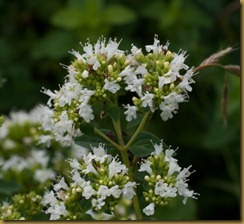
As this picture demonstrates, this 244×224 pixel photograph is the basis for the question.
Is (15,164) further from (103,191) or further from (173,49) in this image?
(173,49)

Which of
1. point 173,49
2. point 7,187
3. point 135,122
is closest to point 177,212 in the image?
point 173,49

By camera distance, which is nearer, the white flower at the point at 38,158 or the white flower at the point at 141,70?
the white flower at the point at 141,70

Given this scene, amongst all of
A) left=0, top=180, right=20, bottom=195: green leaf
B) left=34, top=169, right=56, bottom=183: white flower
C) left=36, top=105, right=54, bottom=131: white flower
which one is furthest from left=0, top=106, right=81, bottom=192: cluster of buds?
left=36, top=105, right=54, bottom=131: white flower

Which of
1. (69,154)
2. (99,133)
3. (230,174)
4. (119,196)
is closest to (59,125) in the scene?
(99,133)

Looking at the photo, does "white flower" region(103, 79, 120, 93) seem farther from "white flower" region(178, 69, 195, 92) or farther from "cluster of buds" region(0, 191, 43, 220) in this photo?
"cluster of buds" region(0, 191, 43, 220)

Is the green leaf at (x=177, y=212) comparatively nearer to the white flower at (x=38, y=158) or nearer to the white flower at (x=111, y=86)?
the white flower at (x=38, y=158)

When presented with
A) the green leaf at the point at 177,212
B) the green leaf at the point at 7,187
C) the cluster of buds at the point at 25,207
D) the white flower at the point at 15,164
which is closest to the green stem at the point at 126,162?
the cluster of buds at the point at 25,207
